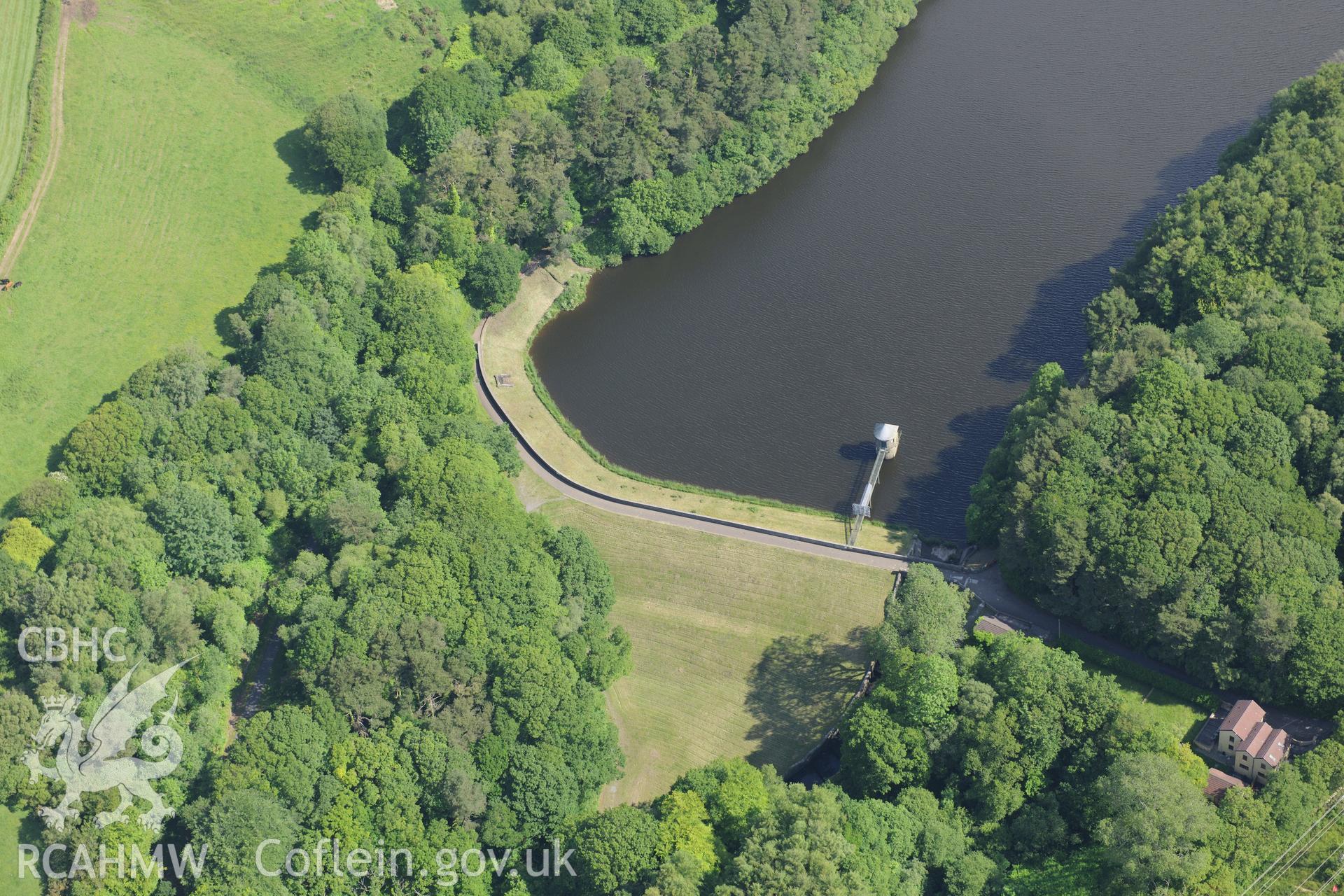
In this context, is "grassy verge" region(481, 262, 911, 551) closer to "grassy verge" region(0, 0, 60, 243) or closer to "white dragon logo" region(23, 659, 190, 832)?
"white dragon logo" region(23, 659, 190, 832)

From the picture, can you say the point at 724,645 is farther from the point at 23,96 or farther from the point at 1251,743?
the point at 23,96

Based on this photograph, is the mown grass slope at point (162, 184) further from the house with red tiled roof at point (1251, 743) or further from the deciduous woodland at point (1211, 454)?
the house with red tiled roof at point (1251, 743)

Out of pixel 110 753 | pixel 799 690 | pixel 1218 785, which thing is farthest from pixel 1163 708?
pixel 110 753

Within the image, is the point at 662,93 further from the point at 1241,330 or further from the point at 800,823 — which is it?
the point at 800,823

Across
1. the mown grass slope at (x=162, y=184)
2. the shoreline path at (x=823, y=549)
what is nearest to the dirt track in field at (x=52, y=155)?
the mown grass slope at (x=162, y=184)

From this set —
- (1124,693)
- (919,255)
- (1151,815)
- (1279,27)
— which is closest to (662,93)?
(919,255)

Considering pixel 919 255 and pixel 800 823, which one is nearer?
pixel 800 823

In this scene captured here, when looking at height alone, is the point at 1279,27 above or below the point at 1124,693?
above

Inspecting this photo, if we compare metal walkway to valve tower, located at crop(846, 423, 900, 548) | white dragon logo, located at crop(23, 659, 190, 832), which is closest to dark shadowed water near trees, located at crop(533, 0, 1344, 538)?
metal walkway to valve tower, located at crop(846, 423, 900, 548)
